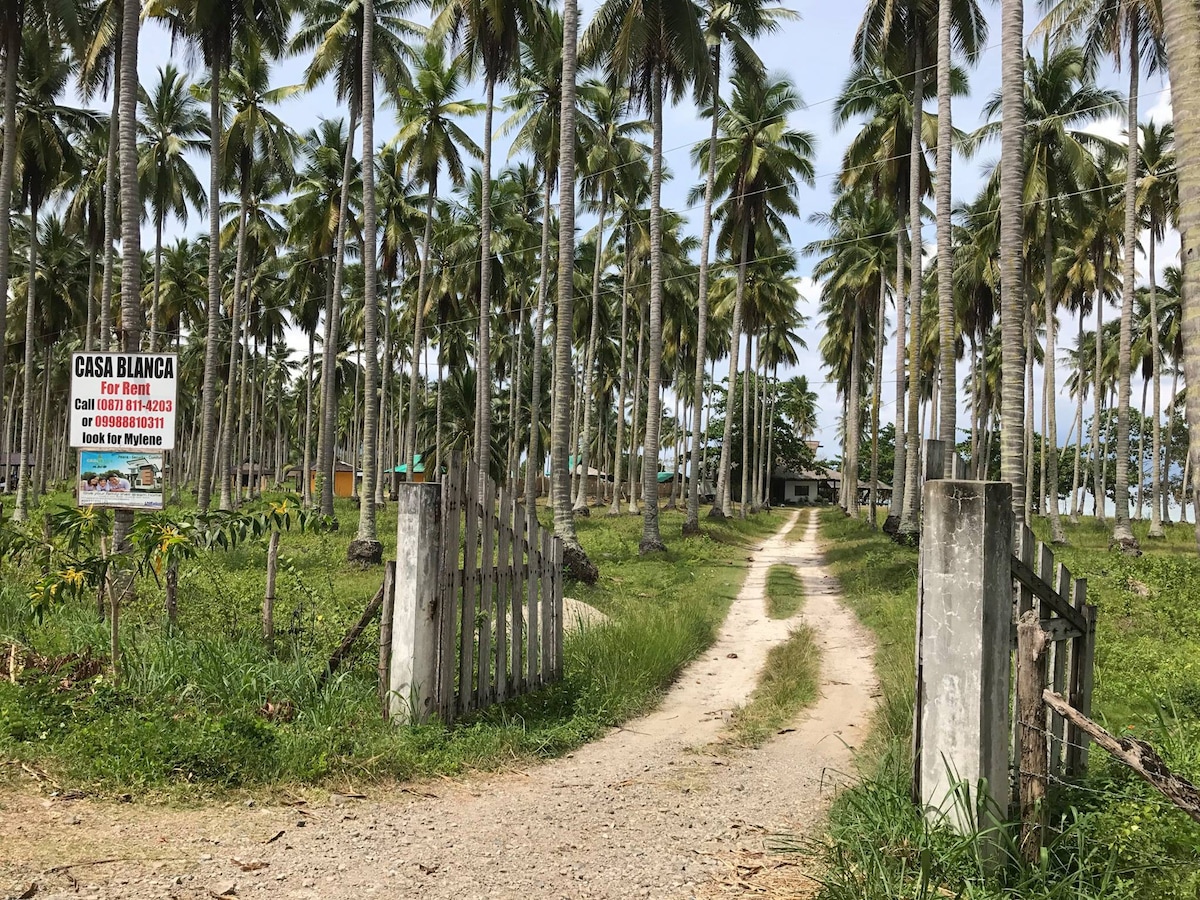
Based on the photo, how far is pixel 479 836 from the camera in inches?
183

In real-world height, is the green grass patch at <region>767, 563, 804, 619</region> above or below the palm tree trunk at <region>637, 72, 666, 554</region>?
below

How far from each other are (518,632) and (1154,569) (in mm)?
14444

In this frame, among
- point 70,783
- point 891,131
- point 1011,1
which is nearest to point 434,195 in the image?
point 891,131

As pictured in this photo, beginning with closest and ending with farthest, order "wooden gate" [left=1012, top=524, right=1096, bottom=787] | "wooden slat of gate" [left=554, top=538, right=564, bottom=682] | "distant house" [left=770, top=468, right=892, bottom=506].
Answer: "wooden gate" [left=1012, top=524, right=1096, bottom=787]
"wooden slat of gate" [left=554, top=538, right=564, bottom=682]
"distant house" [left=770, top=468, right=892, bottom=506]

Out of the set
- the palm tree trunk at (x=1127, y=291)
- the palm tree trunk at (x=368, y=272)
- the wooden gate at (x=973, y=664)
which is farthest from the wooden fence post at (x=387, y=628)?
the palm tree trunk at (x=1127, y=291)

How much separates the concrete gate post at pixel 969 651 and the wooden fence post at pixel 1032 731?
0.12 m

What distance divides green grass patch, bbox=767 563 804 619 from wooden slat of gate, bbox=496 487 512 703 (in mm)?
7029

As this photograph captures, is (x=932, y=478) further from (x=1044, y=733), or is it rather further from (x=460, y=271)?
(x=460, y=271)

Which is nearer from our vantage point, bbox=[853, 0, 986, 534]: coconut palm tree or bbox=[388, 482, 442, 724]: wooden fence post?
bbox=[388, 482, 442, 724]: wooden fence post

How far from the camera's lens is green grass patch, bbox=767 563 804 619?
13461 mm

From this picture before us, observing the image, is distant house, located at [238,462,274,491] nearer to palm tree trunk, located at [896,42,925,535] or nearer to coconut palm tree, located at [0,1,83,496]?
coconut palm tree, located at [0,1,83,496]

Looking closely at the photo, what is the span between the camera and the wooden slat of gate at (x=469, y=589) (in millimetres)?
6383

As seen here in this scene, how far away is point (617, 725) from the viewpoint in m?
7.25

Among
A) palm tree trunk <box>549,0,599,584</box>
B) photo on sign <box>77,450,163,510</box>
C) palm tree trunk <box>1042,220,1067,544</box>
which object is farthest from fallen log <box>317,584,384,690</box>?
palm tree trunk <box>1042,220,1067,544</box>
